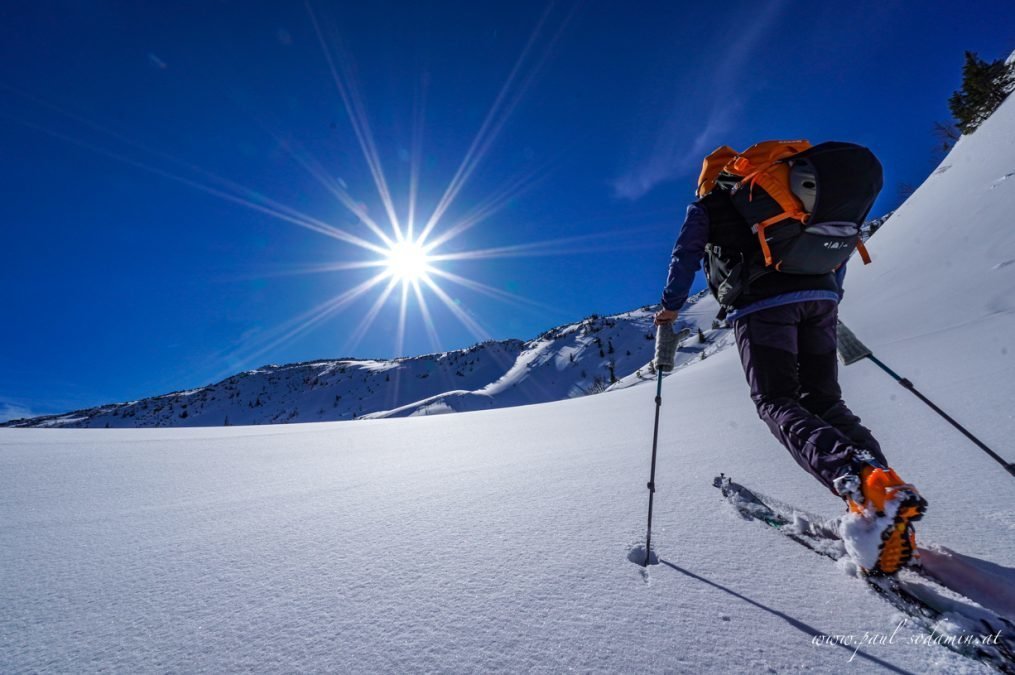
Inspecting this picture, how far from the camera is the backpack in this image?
204 cm

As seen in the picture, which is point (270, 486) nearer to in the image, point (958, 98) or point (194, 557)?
point (194, 557)

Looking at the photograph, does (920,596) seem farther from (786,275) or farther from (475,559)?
(786,275)

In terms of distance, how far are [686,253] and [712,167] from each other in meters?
0.76

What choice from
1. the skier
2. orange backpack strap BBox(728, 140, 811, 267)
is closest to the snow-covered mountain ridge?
the skier

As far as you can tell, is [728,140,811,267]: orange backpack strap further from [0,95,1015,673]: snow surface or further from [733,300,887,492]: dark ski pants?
[0,95,1015,673]: snow surface

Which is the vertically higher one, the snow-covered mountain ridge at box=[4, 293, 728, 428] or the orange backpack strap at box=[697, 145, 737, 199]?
the snow-covered mountain ridge at box=[4, 293, 728, 428]

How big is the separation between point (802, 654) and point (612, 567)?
0.57 metres

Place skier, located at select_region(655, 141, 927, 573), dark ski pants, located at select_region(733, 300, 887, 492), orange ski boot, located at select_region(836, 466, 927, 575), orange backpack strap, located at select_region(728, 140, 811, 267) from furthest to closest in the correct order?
1. orange backpack strap, located at select_region(728, 140, 811, 267)
2. skier, located at select_region(655, 141, 927, 573)
3. dark ski pants, located at select_region(733, 300, 887, 492)
4. orange ski boot, located at select_region(836, 466, 927, 575)

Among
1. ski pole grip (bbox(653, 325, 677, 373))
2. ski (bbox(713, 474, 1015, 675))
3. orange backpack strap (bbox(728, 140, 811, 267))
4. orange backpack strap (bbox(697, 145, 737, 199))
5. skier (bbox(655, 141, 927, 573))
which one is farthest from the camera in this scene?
orange backpack strap (bbox(697, 145, 737, 199))

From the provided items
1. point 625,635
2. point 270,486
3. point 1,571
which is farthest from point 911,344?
point 1,571

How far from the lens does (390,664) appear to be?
940mm

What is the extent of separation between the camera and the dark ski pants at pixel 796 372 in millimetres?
1870

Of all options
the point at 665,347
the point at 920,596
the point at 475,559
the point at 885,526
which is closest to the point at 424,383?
the point at 665,347

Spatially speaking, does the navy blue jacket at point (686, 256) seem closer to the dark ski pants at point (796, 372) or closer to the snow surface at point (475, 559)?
the dark ski pants at point (796, 372)
